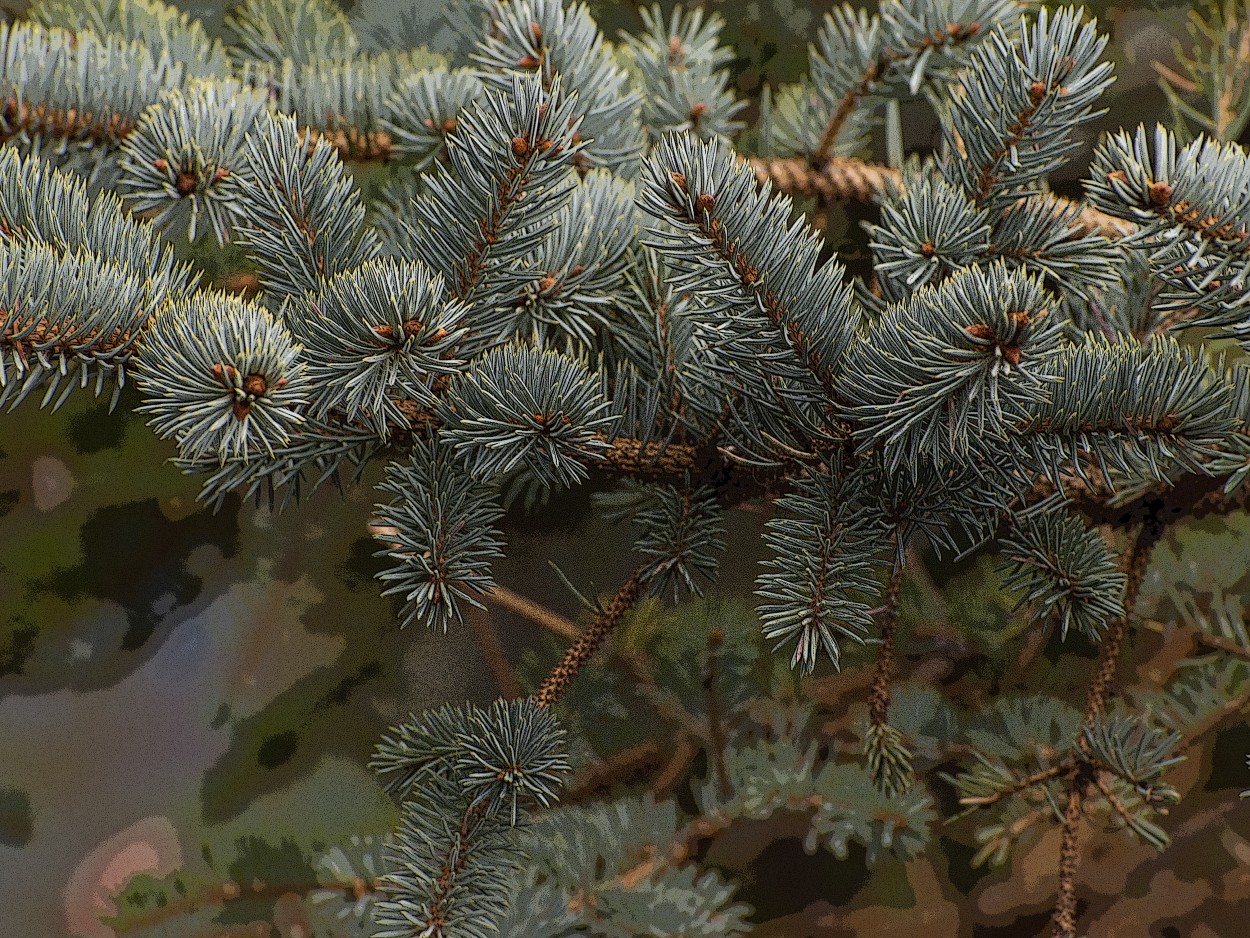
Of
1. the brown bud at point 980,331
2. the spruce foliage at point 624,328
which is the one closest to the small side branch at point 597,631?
the spruce foliage at point 624,328

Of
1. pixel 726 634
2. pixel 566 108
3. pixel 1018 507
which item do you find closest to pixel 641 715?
pixel 726 634

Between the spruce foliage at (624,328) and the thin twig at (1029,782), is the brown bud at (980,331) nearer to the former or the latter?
the spruce foliage at (624,328)

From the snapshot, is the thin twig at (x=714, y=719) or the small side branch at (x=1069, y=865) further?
the thin twig at (x=714, y=719)

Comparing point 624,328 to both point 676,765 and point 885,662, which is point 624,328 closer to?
point 885,662

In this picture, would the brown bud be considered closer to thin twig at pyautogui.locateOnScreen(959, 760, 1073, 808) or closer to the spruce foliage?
the spruce foliage

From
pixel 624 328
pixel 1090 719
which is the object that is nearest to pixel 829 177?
pixel 624 328

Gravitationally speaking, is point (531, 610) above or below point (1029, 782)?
above

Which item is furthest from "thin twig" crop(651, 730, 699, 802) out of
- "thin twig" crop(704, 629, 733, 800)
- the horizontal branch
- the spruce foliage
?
the horizontal branch

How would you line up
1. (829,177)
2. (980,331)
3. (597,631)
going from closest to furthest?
(980,331)
(597,631)
(829,177)

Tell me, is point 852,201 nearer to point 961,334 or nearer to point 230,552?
point 961,334
